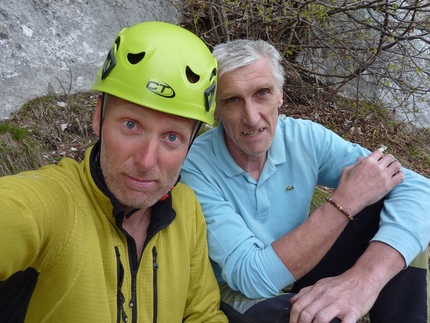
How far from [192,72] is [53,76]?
3203 millimetres

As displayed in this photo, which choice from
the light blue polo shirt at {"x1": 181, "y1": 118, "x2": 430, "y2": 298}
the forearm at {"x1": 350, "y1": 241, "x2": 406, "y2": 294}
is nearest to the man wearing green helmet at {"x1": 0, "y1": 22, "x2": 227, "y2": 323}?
the light blue polo shirt at {"x1": 181, "y1": 118, "x2": 430, "y2": 298}

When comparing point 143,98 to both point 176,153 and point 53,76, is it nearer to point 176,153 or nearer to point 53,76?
point 176,153

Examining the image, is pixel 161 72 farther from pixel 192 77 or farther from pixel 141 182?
pixel 141 182

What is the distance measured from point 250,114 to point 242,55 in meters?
0.37

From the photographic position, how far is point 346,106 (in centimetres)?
737

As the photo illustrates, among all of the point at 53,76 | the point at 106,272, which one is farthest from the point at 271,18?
the point at 106,272

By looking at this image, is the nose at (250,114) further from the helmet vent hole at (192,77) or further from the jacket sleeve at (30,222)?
the jacket sleeve at (30,222)

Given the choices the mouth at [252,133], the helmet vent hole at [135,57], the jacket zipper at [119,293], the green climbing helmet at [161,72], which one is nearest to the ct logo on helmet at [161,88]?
the green climbing helmet at [161,72]

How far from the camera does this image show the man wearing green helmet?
188 cm

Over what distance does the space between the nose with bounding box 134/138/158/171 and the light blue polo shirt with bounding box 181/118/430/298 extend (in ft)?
2.32

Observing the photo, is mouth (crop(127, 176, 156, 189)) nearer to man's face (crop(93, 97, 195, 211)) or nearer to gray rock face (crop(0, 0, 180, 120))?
man's face (crop(93, 97, 195, 211))

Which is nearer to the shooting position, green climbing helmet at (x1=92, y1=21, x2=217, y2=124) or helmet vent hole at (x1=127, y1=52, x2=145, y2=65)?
green climbing helmet at (x1=92, y1=21, x2=217, y2=124)

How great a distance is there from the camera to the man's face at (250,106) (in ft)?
9.64

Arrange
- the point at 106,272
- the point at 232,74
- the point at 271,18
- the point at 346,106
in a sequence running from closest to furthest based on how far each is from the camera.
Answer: the point at 106,272 < the point at 232,74 < the point at 271,18 < the point at 346,106
